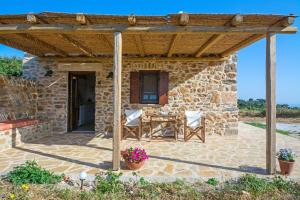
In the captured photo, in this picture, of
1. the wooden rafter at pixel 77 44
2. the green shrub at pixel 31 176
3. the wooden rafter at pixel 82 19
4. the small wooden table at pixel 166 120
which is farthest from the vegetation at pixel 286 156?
the wooden rafter at pixel 77 44

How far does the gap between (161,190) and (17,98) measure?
5153mm

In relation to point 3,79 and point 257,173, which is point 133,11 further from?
point 3,79

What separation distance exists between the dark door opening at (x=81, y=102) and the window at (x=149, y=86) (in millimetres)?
2009

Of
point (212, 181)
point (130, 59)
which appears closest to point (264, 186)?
point (212, 181)

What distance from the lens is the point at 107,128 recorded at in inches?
274

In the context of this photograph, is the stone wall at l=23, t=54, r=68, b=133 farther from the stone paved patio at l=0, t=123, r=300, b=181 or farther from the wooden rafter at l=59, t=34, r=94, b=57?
the wooden rafter at l=59, t=34, r=94, b=57

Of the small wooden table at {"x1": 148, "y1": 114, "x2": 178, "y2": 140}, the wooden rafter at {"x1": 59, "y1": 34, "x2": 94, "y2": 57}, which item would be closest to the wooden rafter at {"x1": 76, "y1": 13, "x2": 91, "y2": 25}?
the wooden rafter at {"x1": 59, "y1": 34, "x2": 94, "y2": 57}

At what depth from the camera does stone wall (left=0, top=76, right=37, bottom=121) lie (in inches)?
→ 223

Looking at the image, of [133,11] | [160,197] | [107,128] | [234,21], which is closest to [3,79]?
[107,128]

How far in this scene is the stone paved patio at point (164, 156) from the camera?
3.67 meters

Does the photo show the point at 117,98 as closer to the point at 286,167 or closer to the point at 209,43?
the point at 209,43

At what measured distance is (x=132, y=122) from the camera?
6.34 m

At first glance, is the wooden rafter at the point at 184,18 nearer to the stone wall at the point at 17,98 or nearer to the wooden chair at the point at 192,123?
the wooden chair at the point at 192,123

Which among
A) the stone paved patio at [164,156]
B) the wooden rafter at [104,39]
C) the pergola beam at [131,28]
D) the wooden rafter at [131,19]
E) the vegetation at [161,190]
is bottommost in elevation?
the vegetation at [161,190]
